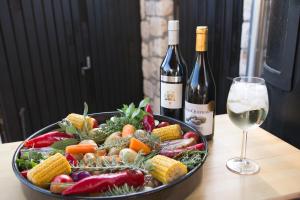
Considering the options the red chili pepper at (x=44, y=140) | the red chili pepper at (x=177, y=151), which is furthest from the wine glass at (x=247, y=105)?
the red chili pepper at (x=44, y=140)

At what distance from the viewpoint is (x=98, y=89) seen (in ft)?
6.67

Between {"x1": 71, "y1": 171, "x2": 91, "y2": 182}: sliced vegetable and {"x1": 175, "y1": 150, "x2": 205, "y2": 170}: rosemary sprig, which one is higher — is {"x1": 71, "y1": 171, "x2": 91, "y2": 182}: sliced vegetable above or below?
above

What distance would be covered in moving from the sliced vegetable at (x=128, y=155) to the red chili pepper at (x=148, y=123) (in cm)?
17

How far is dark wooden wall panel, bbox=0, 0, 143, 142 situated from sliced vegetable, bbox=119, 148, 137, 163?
1.38m

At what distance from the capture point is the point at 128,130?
2.58ft

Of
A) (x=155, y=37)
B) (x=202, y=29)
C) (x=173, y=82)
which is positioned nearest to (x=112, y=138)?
(x=173, y=82)

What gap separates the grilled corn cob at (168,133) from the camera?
79 centimetres

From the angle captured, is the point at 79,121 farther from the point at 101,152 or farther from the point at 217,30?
the point at 217,30

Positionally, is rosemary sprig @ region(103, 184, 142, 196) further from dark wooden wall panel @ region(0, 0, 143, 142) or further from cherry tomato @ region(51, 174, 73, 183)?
dark wooden wall panel @ region(0, 0, 143, 142)

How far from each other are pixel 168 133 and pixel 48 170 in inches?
13.3

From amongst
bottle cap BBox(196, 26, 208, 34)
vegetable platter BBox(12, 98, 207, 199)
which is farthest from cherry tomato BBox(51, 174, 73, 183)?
bottle cap BBox(196, 26, 208, 34)

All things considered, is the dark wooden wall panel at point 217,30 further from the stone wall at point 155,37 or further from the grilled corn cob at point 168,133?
the grilled corn cob at point 168,133

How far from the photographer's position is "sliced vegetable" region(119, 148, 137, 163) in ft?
2.14

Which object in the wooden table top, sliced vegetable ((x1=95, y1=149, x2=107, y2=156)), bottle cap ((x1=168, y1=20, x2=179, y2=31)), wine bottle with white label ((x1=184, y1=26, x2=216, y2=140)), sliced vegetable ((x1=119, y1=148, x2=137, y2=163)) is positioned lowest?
the wooden table top
